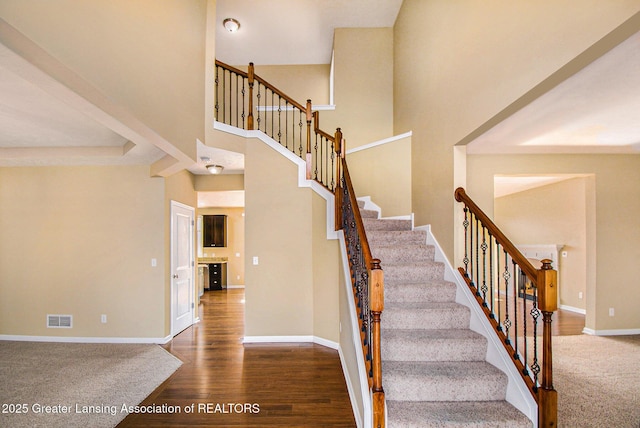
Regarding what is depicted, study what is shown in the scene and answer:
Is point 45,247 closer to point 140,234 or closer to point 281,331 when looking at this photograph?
point 140,234

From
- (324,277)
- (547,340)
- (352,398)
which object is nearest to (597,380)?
(547,340)

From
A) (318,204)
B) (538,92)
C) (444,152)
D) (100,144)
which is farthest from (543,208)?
(100,144)

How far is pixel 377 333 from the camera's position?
2199 millimetres

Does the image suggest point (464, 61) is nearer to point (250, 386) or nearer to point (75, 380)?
point (250, 386)

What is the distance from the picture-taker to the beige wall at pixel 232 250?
10.3 meters

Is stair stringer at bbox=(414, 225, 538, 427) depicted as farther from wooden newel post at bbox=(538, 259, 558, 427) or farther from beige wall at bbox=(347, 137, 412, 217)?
beige wall at bbox=(347, 137, 412, 217)

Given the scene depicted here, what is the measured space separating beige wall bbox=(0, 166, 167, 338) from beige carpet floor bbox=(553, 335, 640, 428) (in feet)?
16.4

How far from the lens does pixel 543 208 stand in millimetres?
6945

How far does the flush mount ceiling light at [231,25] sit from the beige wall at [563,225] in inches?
276

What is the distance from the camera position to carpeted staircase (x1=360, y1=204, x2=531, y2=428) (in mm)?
2281

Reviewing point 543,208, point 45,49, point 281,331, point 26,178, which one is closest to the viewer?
point 45,49

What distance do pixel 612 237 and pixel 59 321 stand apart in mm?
8537

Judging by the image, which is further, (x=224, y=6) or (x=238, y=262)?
(x=238, y=262)

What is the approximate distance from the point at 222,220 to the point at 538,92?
30.3 ft
